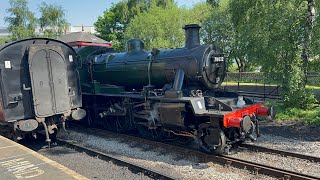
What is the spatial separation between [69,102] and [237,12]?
849cm

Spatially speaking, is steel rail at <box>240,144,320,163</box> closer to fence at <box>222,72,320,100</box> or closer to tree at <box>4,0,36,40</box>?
fence at <box>222,72,320,100</box>

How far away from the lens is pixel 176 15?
3453 cm

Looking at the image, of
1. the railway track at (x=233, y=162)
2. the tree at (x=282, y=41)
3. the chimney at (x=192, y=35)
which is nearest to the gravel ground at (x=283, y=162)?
the railway track at (x=233, y=162)

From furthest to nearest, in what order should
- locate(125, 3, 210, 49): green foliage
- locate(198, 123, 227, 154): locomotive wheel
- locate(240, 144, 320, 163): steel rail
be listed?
locate(125, 3, 210, 49): green foliage, locate(198, 123, 227, 154): locomotive wheel, locate(240, 144, 320, 163): steel rail

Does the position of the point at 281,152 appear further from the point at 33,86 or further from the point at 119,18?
the point at 119,18

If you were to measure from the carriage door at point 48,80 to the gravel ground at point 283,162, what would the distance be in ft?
17.4

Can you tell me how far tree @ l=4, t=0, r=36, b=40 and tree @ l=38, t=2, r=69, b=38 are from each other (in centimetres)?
129

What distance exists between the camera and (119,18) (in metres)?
54.1

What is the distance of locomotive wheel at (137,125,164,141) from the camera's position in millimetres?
10255

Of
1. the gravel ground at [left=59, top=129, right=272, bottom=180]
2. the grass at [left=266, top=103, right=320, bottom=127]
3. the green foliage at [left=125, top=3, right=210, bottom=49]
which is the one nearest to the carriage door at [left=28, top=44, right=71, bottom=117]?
the gravel ground at [left=59, top=129, right=272, bottom=180]

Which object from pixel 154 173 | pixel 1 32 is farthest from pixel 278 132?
pixel 1 32

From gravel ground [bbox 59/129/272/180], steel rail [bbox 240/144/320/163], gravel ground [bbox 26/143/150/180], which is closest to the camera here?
gravel ground [bbox 59/129/272/180]

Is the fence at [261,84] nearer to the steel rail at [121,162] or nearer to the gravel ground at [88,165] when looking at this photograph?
the steel rail at [121,162]

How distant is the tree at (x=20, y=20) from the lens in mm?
41500
